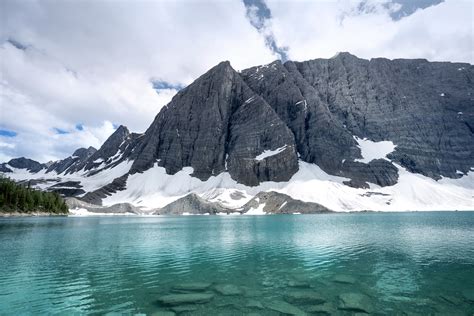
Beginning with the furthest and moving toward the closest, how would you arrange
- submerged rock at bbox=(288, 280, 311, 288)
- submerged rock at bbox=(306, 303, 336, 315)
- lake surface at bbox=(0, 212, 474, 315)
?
submerged rock at bbox=(288, 280, 311, 288), lake surface at bbox=(0, 212, 474, 315), submerged rock at bbox=(306, 303, 336, 315)

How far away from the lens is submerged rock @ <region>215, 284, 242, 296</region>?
27083mm

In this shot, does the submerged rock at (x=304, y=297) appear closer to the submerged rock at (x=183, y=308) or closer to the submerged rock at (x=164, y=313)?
the submerged rock at (x=183, y=308)

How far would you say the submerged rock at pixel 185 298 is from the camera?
2462 centimetres

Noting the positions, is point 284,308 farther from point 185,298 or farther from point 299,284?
point 185,298

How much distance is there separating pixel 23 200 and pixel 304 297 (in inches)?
6218

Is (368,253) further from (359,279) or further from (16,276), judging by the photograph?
(16,276)

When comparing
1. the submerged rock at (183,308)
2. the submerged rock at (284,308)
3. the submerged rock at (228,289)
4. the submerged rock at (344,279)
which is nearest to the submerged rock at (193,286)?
the submerged rock at (228,289)

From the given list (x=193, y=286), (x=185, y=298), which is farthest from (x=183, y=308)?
(x=193, y=286)

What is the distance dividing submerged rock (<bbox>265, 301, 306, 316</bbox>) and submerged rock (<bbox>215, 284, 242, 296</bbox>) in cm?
381

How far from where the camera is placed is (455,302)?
959 inches

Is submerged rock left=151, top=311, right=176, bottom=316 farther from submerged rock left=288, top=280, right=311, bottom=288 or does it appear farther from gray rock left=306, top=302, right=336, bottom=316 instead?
submerged rock left=288, top=280, right=311, bottom=288

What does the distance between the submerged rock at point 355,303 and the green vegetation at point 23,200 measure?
150483 mm

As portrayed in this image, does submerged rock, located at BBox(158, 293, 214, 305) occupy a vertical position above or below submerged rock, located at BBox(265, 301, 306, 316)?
above

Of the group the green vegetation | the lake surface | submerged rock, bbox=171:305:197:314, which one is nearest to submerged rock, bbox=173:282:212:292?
the lake surface
